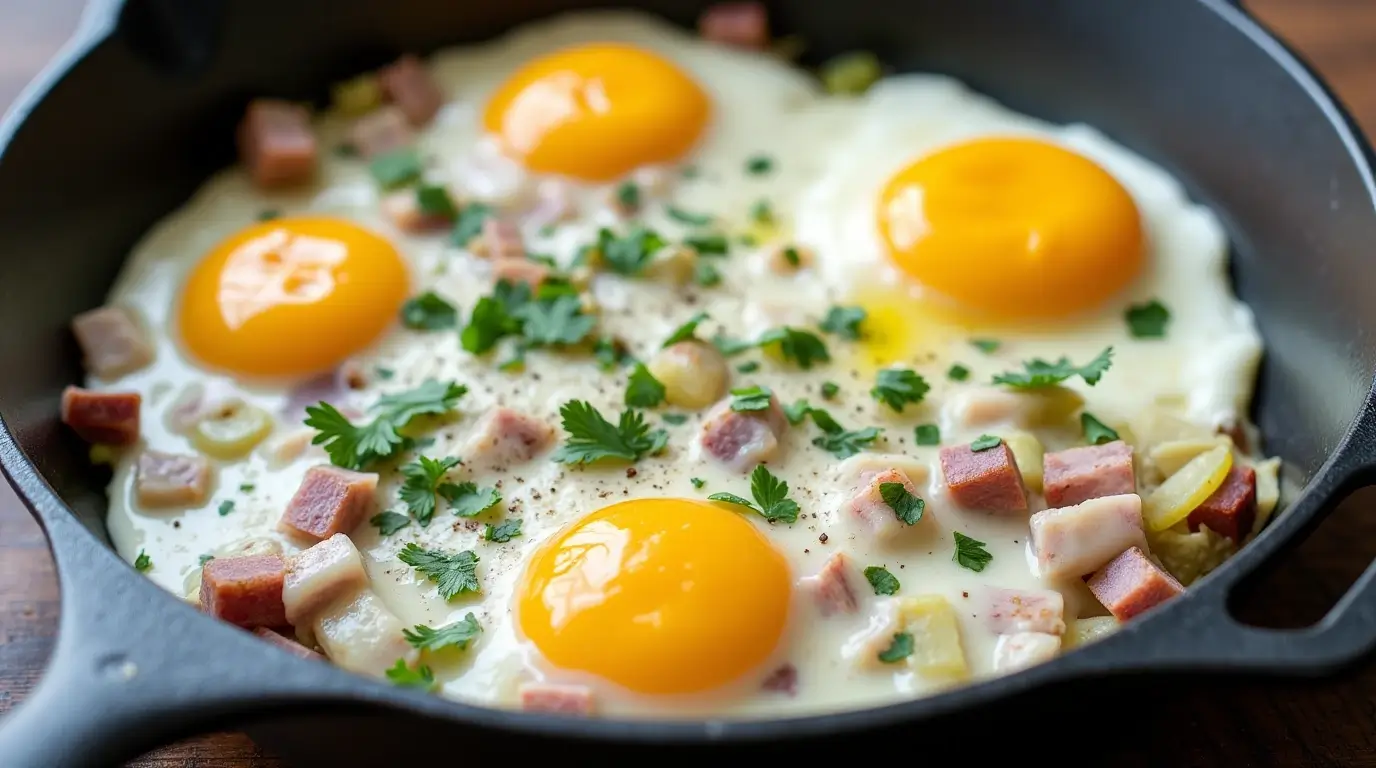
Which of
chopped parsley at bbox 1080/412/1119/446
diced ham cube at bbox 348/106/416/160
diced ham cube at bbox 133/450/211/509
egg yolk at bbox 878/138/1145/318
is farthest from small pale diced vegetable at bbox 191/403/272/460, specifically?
chopped parsley at bbox 1080/412/1119/446

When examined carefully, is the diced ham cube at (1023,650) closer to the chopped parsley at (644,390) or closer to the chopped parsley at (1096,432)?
the chopped parsley at (1096,432)

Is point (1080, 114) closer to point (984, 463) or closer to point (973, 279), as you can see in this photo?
point (973, 279)

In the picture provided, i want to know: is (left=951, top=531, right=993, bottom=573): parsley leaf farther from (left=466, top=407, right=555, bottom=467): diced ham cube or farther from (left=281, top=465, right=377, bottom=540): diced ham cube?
(left=281, top=465, right=377, bottom=540): diced ham cube

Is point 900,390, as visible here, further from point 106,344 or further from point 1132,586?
point 106,344

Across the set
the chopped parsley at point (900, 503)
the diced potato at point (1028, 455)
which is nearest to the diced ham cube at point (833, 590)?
the chopped parsley at point (900, 503)

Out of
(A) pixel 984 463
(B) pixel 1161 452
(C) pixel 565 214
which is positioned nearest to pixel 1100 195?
(B) pixel 1161 452

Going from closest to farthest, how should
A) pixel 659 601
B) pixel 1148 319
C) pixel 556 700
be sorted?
pixel 556 700 → pixel 659 601 → pixel 1148 319

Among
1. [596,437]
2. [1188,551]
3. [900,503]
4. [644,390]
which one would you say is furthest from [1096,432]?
[596,437]
